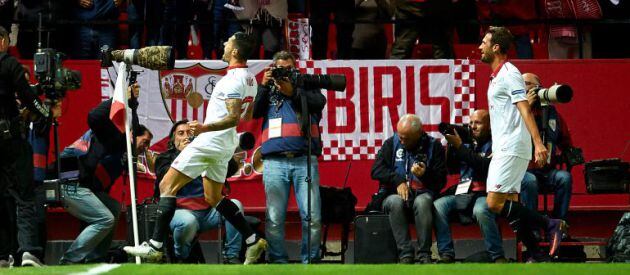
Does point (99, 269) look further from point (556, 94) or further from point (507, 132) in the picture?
point (556, 94)

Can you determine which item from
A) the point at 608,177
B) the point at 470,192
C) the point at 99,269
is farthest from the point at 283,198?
the point at 608,177

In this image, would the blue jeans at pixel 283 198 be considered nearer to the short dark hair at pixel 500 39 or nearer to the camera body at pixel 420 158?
the camera body at pixel 420 158

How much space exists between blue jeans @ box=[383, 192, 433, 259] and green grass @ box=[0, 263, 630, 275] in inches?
98.9

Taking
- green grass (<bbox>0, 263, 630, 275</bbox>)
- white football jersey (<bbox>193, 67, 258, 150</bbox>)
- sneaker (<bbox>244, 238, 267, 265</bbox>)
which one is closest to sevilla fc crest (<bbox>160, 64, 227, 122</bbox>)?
white football jersey (<bbox>193, 67, 258, 150</bbox>)

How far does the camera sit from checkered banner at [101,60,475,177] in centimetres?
1590

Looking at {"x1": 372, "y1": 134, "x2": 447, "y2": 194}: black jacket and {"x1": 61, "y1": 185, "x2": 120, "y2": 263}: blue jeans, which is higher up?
{"x1": 372, "y1": 134, "x2": 447, "y2": 194}: black jacket

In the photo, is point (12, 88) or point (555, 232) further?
point (555, 232)

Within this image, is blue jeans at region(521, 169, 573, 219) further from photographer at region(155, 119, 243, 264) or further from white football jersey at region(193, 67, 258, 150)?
white football jersey at region(193, 67, 258, 150)

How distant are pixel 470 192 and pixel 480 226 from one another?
22.7 inches

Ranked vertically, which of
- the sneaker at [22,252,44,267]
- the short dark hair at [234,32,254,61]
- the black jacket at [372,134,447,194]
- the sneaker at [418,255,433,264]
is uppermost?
the short dark hair at [234,32,254,61]

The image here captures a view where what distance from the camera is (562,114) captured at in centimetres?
1612

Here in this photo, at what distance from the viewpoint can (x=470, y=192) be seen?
1438 centimetres

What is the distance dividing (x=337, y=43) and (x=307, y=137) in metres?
3.42

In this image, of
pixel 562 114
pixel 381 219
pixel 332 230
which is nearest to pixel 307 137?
pixel 381 219
